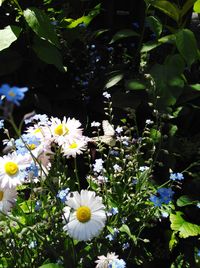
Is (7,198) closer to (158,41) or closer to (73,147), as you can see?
(73,147)

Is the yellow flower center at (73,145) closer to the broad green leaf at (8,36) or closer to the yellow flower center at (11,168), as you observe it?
the yellow flower center at (11,168)

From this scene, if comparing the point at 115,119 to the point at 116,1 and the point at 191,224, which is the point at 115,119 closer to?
the point at 191,224

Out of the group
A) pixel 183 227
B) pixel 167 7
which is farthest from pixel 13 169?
pixel 167 7

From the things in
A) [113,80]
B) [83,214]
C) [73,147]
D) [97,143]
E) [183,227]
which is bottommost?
[183,227]

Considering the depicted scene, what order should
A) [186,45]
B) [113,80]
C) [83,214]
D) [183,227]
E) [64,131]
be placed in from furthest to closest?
[113,80], [186,45], [183,227], [64,131], [83,214]

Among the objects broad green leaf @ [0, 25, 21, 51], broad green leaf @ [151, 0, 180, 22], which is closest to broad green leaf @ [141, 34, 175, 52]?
broad green leaf @ [151, 0, 180, 22]

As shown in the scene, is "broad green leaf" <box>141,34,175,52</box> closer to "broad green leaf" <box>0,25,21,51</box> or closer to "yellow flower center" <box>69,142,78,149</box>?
"broad green leaf" <box>0,25,21,51</box>
